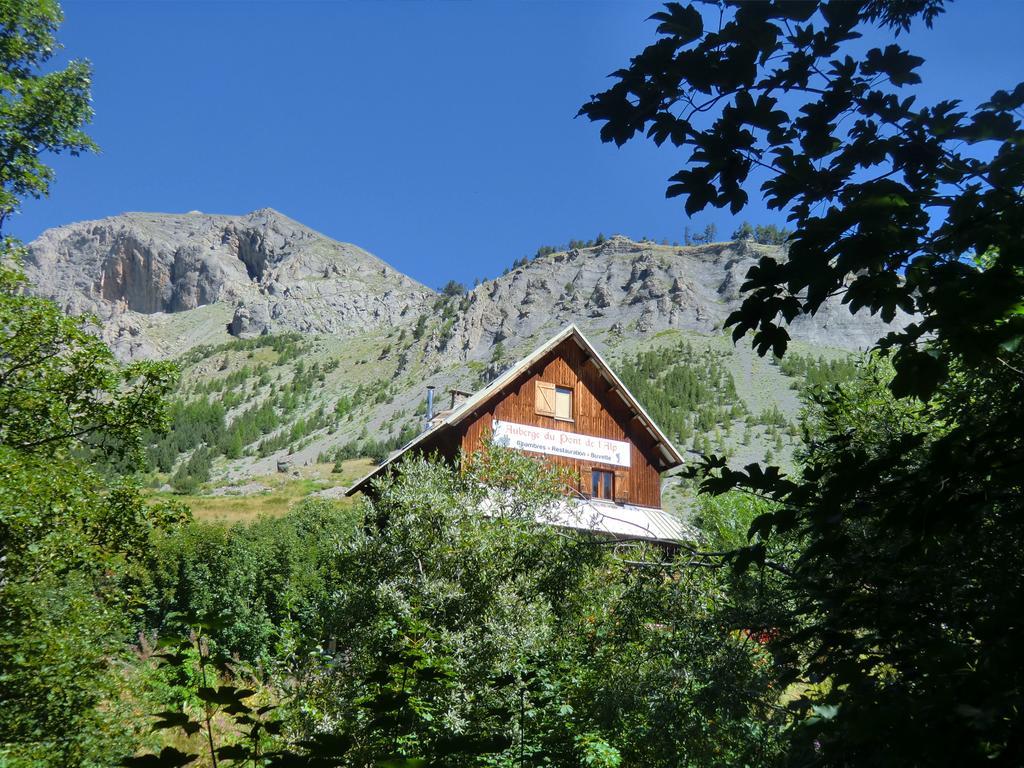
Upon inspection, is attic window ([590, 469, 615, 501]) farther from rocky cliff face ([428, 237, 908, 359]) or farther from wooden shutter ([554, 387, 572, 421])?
rocky cliff face ([428, 237, 908, 359])

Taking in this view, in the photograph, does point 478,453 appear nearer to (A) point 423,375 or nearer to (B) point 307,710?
(B) point 307,710

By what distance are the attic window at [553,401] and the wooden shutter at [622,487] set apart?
9.45ft

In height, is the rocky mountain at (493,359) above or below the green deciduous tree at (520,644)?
above

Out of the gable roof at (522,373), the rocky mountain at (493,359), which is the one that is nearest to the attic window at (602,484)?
the gable roof at (522,373)

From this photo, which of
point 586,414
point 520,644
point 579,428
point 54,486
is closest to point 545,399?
point 579,428

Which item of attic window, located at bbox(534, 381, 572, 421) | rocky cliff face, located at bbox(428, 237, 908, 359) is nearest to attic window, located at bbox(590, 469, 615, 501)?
attic window, located at bbox(534, 381, 572, 421)

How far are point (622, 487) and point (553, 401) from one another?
4.12 metres

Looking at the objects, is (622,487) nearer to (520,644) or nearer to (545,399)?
(545,399)

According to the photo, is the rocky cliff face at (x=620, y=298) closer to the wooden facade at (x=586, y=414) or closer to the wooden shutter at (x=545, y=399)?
Result: the wooden facade at (x=586, y=414)

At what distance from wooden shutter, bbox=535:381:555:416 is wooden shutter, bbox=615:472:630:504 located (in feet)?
11.5

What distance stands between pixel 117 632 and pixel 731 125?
12727 mm

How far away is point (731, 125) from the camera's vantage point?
3.61 meters

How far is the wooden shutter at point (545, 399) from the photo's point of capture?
2544 centimetres

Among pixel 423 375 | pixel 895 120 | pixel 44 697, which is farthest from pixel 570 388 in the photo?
pixel 423 375
